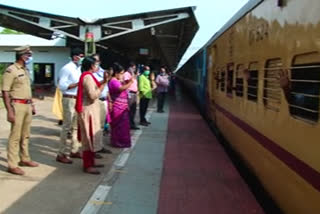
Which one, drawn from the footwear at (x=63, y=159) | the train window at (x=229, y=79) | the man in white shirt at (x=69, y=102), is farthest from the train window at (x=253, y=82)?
the footwear at (x=63, y=159)

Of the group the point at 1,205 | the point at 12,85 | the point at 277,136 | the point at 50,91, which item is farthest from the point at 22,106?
the point at 50,91

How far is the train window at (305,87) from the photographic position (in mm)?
3600

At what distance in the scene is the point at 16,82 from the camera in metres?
6.27

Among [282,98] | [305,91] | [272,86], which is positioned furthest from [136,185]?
[305,91]

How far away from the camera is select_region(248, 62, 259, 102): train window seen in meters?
5.82

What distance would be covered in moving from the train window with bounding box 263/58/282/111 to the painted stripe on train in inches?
14.7

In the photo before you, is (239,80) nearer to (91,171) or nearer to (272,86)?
(272,86)

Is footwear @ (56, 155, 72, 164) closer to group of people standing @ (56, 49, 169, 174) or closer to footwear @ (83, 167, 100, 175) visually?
group of people standing @ (56, 49, 169, 174)

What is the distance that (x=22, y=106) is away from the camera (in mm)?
6375

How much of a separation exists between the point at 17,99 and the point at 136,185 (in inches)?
77.2

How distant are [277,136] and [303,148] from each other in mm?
856

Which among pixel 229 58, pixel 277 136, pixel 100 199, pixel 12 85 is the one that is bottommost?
pixel 100 199

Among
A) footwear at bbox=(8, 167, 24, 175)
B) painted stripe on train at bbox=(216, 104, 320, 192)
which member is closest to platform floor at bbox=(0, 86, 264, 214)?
footwear at bbox=(8, 167, 24, 175)

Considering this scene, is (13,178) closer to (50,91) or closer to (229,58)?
(229,58)
